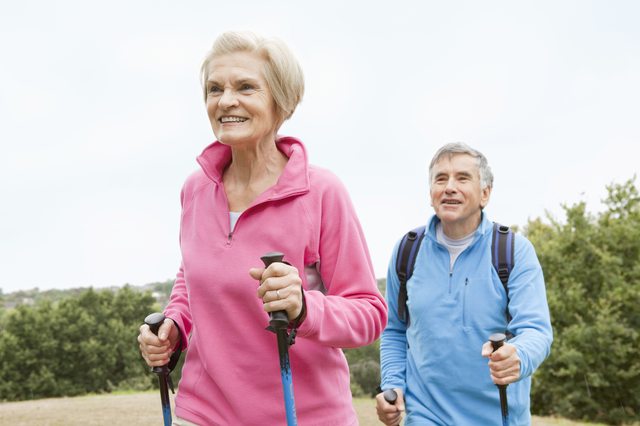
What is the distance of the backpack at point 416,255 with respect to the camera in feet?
13.2

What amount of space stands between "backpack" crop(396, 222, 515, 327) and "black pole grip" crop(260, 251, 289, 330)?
2.20 m

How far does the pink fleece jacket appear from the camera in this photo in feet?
7.94

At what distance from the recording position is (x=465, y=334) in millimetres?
3943

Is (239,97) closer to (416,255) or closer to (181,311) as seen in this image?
(181,311)

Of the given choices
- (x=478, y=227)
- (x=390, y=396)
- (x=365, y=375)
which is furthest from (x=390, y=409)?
(x=365, y=375)

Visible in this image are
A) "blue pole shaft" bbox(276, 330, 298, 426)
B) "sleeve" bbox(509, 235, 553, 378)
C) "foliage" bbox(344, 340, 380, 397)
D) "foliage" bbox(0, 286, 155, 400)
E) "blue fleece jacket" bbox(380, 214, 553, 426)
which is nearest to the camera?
"blue pole shaft" bbox(276, 330, 298, 426)

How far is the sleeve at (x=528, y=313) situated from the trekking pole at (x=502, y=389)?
140mm

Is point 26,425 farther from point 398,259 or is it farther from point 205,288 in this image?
point 205,288

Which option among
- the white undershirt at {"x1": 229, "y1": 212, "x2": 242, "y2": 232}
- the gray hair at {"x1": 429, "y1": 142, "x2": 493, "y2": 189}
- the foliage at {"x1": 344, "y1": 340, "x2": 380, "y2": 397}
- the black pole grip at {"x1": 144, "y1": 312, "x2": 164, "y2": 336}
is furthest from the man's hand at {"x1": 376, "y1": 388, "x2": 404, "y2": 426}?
the foliage at {"x1": 344, "y1": 340, "x2": 380, "y2": 397}

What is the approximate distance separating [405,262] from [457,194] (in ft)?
1.64


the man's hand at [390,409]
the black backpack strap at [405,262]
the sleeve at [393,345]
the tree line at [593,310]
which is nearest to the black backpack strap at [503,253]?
the black backpack strap at [405,262]

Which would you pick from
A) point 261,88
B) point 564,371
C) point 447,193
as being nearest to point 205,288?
point 261,88

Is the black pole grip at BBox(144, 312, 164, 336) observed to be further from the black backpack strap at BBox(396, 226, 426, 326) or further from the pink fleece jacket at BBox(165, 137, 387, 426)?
the black backpack strap at BBox(396, 226, 426, 326)

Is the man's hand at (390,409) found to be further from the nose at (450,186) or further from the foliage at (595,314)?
the foliage at (595,314)
